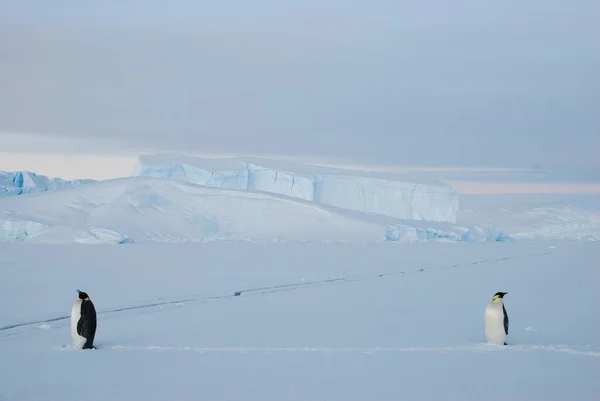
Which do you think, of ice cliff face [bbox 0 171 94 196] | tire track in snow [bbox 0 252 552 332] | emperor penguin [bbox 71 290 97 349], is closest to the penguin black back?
emperor penguin [bbox 71 290 97 349]

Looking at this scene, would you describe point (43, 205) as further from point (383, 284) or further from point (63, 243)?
point (383, 284)

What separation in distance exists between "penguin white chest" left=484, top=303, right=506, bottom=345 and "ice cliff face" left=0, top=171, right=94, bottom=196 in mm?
25704

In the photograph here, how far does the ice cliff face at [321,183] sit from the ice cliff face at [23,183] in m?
3.63

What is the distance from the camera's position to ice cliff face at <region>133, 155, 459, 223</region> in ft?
99.3

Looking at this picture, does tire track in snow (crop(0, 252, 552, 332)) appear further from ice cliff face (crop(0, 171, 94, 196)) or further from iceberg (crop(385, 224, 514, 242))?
ice cliff face (crop(0, 171, 94, 196))

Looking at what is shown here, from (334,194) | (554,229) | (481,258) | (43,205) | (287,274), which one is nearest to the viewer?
(287,274)

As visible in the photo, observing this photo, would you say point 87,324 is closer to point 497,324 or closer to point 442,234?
point 497,324

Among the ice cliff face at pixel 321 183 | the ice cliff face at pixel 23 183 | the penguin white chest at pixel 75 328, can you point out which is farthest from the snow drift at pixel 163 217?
the penguin white chest at pixel 75 328

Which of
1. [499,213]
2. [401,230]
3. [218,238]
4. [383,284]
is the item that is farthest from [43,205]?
[499,213]

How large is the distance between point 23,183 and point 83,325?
85.4ft

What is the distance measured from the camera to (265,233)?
2577 centimetres

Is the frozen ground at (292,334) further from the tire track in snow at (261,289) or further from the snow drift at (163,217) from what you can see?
the snow drift at (163,217)

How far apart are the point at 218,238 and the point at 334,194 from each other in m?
9.15

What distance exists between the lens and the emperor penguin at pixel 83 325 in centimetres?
562
